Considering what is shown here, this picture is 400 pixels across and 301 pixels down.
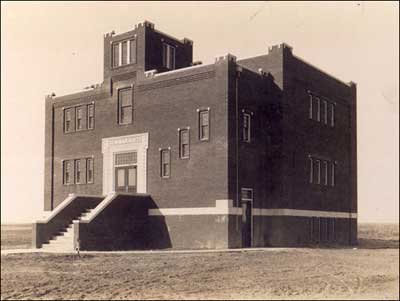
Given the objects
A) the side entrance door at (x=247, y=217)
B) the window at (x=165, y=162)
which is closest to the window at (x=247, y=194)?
the side entrance door at (x=247, y=217)

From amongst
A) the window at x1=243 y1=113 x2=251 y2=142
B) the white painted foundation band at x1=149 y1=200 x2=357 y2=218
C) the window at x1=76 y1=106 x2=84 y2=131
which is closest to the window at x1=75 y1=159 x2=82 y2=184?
the window at x1=76 y1=106 x2=84 y2=131

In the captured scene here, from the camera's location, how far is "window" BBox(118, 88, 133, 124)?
112 ft

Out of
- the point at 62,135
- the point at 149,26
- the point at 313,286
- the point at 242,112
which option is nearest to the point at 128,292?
the point at 313,286

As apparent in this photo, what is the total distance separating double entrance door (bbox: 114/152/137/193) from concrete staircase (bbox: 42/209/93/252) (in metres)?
4.14

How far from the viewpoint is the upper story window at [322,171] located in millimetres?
36312

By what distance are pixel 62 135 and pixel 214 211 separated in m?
13.7

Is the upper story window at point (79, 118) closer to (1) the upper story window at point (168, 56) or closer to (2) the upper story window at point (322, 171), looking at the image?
(1) the upper story window at point (168, 56)

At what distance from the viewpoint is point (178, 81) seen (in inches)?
1241

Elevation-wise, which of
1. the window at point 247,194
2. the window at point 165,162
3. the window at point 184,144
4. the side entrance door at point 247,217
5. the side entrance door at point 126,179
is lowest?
the side entrance door at point 247,217

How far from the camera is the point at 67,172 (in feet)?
123

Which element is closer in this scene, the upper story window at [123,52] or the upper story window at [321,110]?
the upper story window at [123,52]

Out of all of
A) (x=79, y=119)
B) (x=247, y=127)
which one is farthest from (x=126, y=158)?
(x=247, y=127)

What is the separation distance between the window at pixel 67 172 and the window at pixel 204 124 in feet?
35.5

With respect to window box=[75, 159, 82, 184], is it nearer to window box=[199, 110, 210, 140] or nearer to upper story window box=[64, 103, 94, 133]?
upper story window box=[64, 103, 94, 133]
